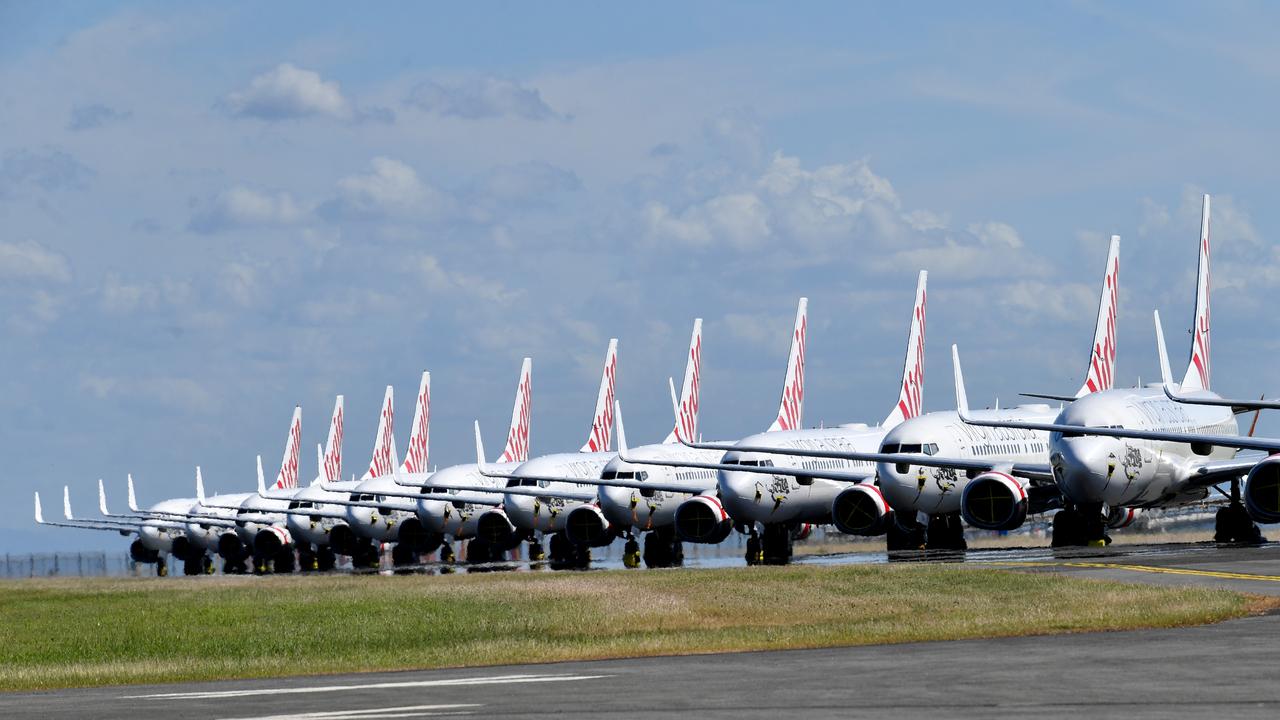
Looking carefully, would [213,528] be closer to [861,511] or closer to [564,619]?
[861,511]

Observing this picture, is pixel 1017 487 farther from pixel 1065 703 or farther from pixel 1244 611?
pixel 1065 703

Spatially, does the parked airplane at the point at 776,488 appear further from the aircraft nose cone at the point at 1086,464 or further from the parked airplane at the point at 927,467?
the aircraft nose cone at the point at 1086,464

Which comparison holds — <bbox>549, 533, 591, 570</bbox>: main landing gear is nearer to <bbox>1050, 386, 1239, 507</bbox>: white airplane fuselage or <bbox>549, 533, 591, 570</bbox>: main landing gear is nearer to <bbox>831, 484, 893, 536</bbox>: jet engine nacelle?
<bbox>831, 484, 893, 536</bbox>: jet engine nacelle

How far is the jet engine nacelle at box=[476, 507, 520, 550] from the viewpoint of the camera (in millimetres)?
83312

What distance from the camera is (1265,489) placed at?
45.0 meters

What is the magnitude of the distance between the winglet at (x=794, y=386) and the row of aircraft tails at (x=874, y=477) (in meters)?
0.08

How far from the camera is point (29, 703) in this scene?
2078 centimetres

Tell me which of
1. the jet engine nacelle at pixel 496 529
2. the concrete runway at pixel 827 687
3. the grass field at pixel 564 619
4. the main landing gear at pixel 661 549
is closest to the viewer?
the concrete runway at pixel 827 687

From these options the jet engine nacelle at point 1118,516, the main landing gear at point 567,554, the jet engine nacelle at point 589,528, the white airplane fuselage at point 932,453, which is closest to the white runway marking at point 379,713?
the jet engine nacelle at point 1118,516

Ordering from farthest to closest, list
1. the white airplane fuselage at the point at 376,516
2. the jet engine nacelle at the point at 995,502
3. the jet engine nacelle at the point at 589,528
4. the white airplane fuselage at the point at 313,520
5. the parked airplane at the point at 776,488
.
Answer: the white airplane fuselage at the point at 313,520 → the white airplane fuselage at the point at 376,516 → the jet engine nacelle at the point at 589,528 → the parked airplane at the point at 776,488 → the jet engine nacelle at the point at 995,502

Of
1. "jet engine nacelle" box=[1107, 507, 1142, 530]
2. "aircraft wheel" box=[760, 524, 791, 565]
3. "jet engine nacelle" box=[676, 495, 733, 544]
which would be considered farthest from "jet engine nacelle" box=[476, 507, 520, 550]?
"jet engine nacelle" box=[1107, 507, 1142, 530]

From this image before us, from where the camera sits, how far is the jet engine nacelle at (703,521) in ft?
206

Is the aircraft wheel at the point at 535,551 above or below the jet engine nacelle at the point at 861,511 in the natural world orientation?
below

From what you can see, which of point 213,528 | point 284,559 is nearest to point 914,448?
point 284,559
